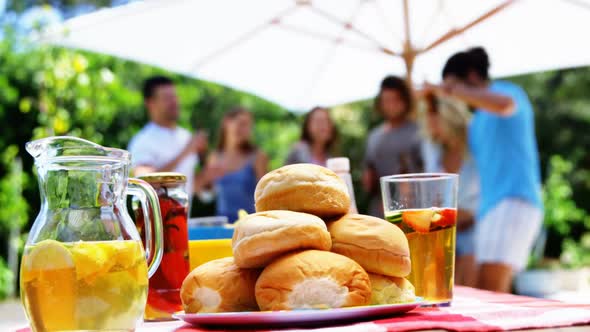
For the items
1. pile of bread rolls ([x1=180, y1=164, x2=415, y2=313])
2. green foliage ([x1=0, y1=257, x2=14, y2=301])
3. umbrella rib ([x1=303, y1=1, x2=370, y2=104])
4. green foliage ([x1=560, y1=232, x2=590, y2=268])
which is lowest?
green foliage ([x1=560, y1=232, x2=590, y2=268])

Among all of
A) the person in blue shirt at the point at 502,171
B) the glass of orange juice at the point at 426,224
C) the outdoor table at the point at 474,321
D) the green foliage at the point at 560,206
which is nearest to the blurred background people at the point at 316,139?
the person in blue shirt at the point at 502,171

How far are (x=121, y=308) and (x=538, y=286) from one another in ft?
24.4

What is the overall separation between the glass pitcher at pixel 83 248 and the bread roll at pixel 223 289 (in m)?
0.07

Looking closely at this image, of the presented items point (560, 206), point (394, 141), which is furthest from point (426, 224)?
point (560, 206)

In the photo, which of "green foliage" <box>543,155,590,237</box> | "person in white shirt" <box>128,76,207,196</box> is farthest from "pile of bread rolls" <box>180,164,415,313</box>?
"green foliage" <box>543,155,590,237</box>

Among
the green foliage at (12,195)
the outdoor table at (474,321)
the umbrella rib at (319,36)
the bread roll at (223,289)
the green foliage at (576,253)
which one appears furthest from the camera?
the green foliage at (576,253)

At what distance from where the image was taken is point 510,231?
303 cm

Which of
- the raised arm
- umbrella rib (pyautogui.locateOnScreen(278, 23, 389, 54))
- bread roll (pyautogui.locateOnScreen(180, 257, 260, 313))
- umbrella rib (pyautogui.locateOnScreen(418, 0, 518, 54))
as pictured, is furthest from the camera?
umbrella rib (pyautogui.locateOnScreen(278, 23, 389, 54))

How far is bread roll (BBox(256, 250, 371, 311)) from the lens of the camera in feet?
2.56

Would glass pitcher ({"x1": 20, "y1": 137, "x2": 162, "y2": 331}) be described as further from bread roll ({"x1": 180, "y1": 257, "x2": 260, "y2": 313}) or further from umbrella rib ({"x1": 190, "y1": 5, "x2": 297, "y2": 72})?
umbrella rib ({"x1": 190, "y1": 5, "x2": 297, "y2": 72})

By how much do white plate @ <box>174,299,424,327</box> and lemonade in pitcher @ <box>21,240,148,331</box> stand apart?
3.3 inches

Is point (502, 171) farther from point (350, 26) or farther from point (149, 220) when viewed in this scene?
point (149, 220)

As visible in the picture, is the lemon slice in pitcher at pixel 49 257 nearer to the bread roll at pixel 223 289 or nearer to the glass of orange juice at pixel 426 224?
the bread roll at pixel 223 289

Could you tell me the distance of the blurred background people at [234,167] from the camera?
13.4 ft
